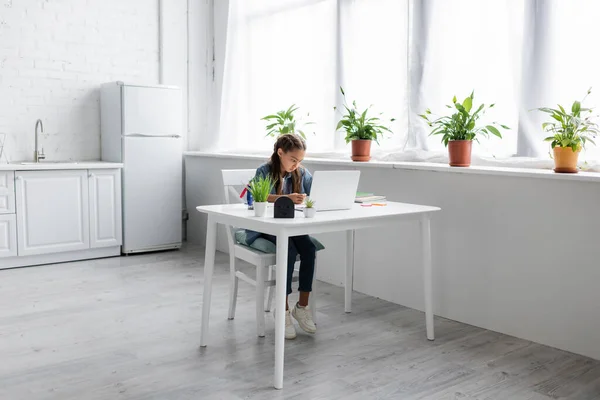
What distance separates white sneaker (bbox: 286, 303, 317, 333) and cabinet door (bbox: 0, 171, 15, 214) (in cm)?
259

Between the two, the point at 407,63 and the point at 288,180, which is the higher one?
the point at 407,63

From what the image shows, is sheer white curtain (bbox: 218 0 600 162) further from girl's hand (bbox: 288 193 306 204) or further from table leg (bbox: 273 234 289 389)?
table leg (bbox: 273 234 289 389)

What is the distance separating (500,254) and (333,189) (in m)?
1.00

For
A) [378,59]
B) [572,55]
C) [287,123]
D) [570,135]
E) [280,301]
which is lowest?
[280,301]

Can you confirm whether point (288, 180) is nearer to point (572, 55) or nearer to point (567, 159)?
point (567, 159)

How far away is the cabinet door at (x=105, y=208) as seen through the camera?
5031 millimetres

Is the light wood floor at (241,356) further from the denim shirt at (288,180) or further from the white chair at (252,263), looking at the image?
the denim shirt at (288,180)

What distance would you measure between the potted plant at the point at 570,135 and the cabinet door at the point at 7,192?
12.1 ft

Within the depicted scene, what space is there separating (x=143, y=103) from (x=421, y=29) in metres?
2.43

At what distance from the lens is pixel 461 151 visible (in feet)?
11.5

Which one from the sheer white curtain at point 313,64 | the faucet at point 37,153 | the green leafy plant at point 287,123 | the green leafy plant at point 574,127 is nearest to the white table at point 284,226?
the green leafy plant at point 574,127

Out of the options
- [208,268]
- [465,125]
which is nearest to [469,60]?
[465,125]

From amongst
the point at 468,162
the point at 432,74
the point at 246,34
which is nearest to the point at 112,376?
the point at 468,162

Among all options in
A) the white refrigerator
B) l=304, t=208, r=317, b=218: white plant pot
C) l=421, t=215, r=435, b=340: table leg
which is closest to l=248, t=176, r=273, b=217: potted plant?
l=304, t=208, r=317, b=218: white plant pot
